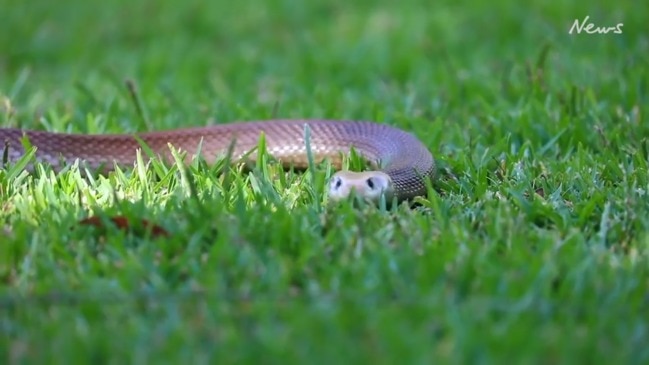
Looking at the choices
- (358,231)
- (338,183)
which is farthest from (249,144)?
(358,231)

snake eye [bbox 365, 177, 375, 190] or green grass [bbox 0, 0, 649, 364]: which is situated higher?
snake eye [bbox 365, 177, 375, 190]

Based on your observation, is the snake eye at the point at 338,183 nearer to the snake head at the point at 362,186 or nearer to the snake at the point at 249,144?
the snake head at the point at 362,186

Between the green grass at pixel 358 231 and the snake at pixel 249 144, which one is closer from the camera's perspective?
the green grass at pixel 358 231

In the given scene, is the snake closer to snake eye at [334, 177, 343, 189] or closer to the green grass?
the green grass

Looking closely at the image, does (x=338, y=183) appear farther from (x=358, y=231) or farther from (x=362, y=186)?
(x=358, y=231)

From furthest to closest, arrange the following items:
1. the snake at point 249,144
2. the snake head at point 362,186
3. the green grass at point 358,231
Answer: the snake at point 249,144 < the snake head at point 362,186 < the green grass at point 358,231

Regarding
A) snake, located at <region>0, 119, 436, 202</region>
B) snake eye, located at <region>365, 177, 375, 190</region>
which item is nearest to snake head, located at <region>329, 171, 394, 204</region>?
snake eye, located at <region>365, 177, 375, 190</region>

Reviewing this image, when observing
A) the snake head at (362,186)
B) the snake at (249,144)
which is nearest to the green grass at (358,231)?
the snake head at (362,186)
